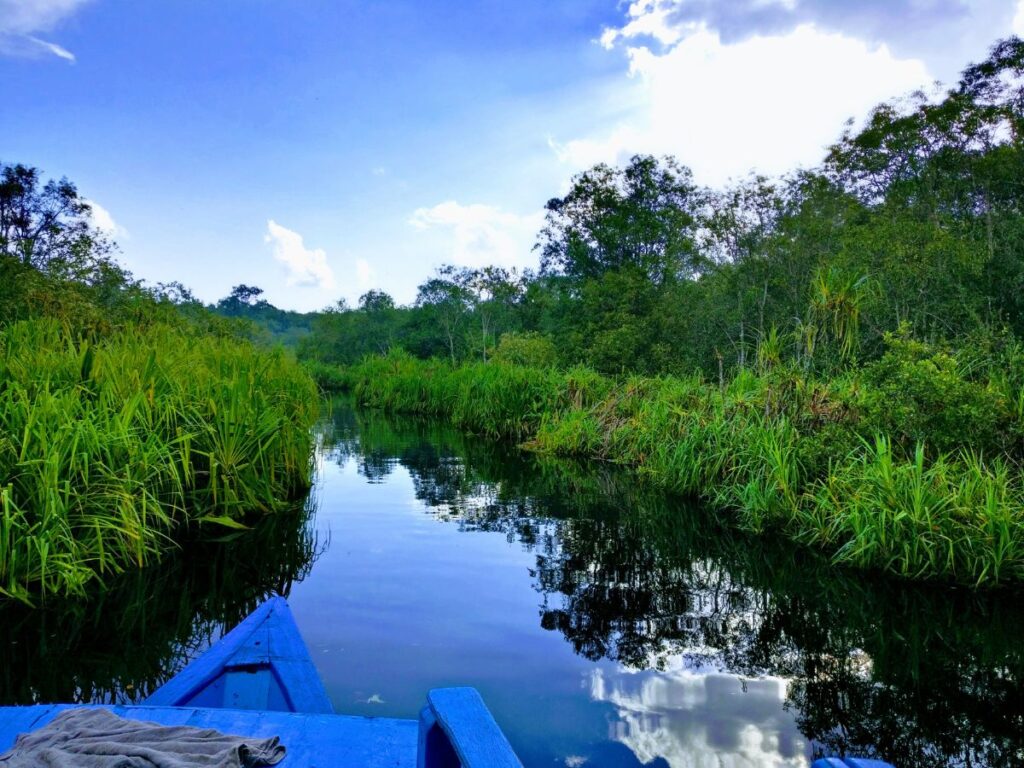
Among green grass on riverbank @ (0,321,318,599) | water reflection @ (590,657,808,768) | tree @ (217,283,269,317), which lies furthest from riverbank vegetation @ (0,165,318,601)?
tree @ (217,283,269,317)

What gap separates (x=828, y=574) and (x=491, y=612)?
9.64 feet

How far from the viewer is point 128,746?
5.92 ft

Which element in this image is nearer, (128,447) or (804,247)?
(128,447)

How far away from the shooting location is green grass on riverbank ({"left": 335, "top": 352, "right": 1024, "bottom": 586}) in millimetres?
5297

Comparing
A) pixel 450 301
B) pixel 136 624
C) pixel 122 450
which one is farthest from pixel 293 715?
pixel 450 301

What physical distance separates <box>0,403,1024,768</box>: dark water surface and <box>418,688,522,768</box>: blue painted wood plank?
6.86 ft

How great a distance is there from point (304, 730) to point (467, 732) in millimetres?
1096

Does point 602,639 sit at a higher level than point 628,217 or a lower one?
lower

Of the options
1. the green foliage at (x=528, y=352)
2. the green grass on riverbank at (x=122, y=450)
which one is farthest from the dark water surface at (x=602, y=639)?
the green foliage at (x=528, y=352)

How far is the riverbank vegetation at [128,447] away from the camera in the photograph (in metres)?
4.57

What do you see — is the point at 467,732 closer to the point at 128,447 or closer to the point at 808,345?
the point at 128,447

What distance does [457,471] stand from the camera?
36.8 feet

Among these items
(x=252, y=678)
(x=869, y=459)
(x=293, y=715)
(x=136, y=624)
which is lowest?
(x=136, y=624)

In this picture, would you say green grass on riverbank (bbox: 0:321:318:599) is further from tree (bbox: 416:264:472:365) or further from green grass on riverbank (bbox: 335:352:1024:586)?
tree (bbox: 416:264:472:365)
